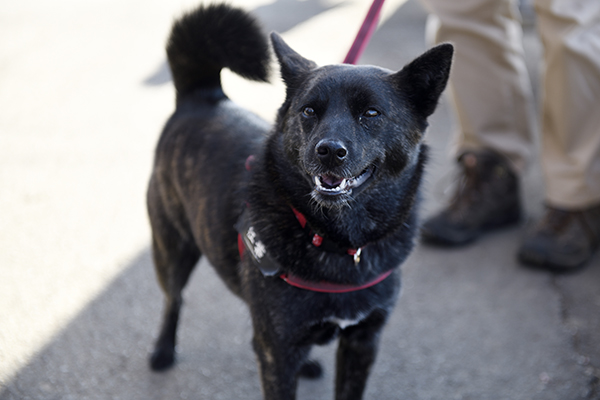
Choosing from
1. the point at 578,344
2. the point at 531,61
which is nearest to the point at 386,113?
the point at 578,344

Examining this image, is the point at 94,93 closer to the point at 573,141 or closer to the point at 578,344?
the point at 573,141

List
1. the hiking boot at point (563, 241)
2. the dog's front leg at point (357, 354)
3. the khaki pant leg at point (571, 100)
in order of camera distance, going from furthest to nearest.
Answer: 1. the hiking boot at point (563, 241)
2. the khaki pant leg at point (571, 100)
3. the dog's front leg at point (357, 354)

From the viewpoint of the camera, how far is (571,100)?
8.18 feet

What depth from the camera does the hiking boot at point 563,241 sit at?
102 inches

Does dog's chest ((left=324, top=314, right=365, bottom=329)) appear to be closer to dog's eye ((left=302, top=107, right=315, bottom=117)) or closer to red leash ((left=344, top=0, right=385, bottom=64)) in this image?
dog's eye ((left=302, top=107, right=315, bottom=117))

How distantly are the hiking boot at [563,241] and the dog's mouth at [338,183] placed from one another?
148 centimetres

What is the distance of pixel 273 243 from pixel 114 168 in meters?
2.27

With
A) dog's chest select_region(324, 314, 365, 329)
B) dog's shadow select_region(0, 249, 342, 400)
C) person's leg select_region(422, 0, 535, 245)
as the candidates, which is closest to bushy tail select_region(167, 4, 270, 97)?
dog's chest select_region(324, 314, 365, 329)

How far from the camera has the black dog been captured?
1498 millimetres

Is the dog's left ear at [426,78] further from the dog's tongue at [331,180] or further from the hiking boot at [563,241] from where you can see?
the hiking boot at [563,241]

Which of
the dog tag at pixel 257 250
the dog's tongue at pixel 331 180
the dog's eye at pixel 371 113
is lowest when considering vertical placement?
the dog tag at pixel 257 250

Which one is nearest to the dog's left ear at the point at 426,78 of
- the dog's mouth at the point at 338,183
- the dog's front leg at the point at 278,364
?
the dog's mouth at the point at 338,183

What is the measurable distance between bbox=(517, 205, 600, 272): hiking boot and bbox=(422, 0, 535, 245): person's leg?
281 millimetres

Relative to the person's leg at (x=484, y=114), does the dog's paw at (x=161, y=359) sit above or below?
below
